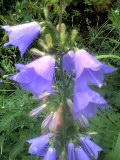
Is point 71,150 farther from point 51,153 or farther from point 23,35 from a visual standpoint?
point 23,35

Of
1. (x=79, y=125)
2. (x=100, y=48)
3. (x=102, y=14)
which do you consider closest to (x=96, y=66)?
(x=79, y=125)

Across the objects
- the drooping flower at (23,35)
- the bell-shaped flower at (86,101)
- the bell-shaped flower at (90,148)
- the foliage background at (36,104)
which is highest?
the drooping flower at (23,35)

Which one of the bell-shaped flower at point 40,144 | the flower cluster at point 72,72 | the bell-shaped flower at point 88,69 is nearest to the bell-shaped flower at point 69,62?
the flower cluster at point 72,72

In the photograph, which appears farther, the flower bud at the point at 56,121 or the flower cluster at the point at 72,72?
the flower bud at the point at 56,121

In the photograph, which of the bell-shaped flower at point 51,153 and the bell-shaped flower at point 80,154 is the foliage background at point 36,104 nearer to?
the bell-shaped flower at point 80,154

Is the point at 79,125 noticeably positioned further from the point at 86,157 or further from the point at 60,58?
the point at 60,58

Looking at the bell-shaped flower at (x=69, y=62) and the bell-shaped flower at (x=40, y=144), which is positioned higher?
the bell-shaped flower at (x=69, y=62)

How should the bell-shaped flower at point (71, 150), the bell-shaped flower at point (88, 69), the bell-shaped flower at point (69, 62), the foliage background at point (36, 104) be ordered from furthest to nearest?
the foliage background at point (36, 104) < the bell-shaped flower at point (71, 150) < the bell-shaped flower at point (69, 62) < the bell-shaped flower at point (88, 69)

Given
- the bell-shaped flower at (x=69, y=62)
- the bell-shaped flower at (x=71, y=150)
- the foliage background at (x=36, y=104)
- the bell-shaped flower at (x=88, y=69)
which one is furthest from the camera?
the foliage background at (x=36, y=104)
